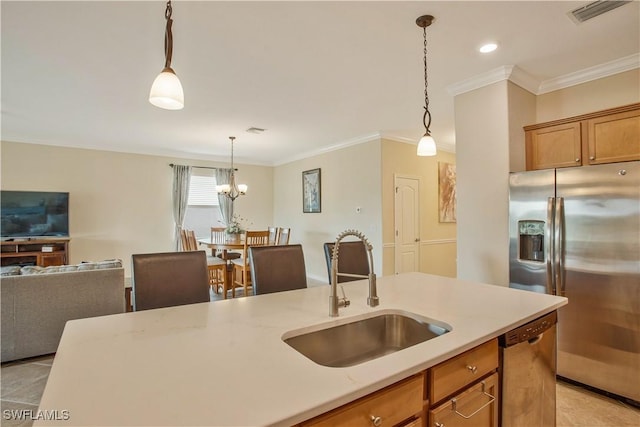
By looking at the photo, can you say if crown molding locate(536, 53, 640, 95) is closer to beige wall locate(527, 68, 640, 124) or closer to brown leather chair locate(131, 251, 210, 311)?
beige wall locate(527, 68, 640, 124)

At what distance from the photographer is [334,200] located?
593cm

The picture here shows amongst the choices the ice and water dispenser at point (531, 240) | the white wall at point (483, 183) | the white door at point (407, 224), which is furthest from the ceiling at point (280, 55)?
the ice and water dispenser at point (531, 240)

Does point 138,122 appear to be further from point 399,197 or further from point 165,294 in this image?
point 399,197

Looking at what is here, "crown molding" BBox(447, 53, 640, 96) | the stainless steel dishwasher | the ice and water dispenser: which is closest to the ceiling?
"crown molding" BBox(447, 53, 640, 96)

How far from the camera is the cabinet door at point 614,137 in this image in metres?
2.41

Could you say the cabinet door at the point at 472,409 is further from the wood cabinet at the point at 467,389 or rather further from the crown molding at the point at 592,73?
the crown molding at the point at 592,73

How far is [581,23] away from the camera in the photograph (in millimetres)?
2188

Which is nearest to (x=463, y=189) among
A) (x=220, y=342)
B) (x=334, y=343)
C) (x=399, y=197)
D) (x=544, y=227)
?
(x=544, y=227)

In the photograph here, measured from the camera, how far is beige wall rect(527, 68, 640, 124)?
270cm

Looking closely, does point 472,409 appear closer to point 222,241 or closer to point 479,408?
point 479,408

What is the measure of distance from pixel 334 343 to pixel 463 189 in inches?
96.3

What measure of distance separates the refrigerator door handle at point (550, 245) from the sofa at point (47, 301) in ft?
12.9

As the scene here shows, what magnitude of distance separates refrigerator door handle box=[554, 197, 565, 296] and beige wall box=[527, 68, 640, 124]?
117 cm

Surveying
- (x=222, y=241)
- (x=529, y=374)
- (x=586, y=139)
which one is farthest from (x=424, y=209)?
(x=529, y=374)
